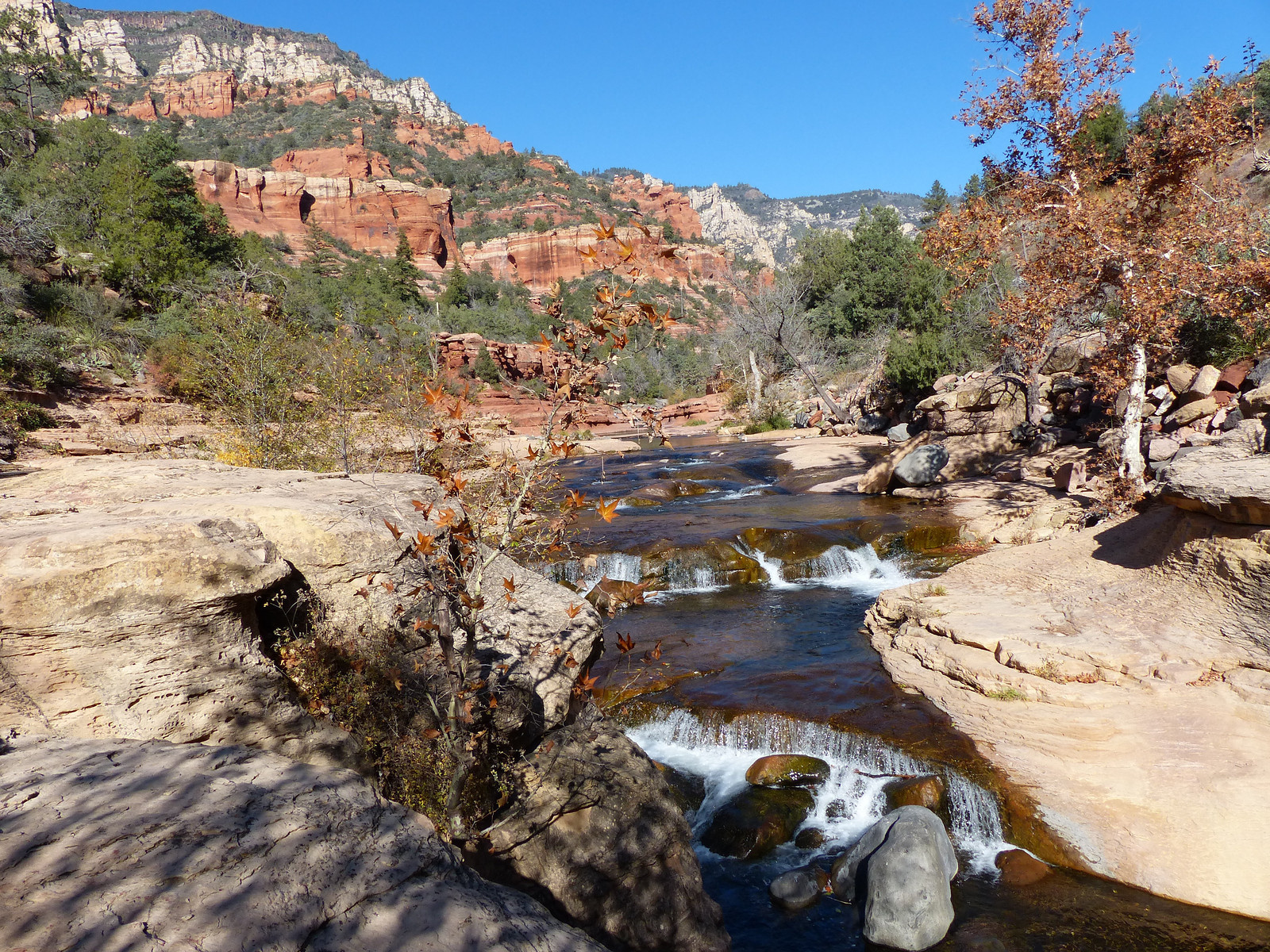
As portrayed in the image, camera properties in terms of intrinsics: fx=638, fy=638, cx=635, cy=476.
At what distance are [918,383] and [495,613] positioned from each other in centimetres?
2191

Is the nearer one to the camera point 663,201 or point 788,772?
point 788,772

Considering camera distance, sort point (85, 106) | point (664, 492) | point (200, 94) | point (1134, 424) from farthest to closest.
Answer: point (200, 94)
point (85, 106)
point (664, 492)
point (1134, 424)

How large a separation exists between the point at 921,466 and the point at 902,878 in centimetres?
1247

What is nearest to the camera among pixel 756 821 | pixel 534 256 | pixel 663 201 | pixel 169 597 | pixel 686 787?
pixel 169 597

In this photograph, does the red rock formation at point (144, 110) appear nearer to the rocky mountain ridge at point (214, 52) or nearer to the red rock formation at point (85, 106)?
the red rock formation at point (85, 106)

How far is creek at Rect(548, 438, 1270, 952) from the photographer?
473 centimetres

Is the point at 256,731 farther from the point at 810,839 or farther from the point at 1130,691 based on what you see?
the point at 1130,691

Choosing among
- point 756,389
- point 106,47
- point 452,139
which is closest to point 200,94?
point 106,47

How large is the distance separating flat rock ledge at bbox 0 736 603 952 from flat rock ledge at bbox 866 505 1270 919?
481cm

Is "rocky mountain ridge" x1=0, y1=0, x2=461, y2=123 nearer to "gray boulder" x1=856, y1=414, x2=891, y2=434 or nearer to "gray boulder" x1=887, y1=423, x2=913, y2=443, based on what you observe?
"gray boulder" x1=856, y1=414, x2=891, y2=434

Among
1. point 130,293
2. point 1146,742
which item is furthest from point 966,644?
point 130,293

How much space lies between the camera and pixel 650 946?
402cm

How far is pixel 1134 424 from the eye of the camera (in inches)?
411

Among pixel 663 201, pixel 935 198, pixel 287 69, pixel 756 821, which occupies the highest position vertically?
pixel 287 69
